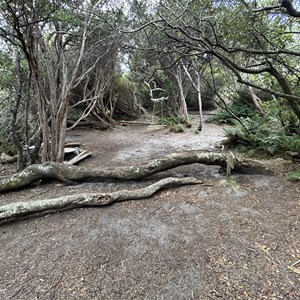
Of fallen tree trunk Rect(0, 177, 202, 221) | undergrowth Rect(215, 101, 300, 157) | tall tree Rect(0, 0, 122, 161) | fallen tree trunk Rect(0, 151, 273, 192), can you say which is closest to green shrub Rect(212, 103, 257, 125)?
undergrowth Rect(215, 101, 300, 157)

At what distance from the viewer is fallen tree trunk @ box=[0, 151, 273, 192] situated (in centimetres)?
348

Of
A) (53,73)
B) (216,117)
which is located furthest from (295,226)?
(216,117)

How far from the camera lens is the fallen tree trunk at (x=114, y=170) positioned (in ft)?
11.4

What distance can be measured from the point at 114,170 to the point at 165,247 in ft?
6.33

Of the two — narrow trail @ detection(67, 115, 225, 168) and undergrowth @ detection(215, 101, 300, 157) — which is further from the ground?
undergrowth @ detection(215, 101, 300, 157)

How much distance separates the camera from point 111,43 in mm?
5723

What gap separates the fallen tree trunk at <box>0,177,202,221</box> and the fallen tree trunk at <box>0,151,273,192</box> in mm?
508

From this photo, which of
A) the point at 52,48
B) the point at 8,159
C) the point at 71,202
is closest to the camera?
the point at 71,202

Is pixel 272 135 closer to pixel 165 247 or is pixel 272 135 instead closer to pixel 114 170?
pixel 114 170

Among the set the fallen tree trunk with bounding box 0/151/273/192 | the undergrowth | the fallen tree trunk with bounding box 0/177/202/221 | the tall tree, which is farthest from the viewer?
the undergrowth

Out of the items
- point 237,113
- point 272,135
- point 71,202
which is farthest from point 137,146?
point 237,113

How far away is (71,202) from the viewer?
2.76 meters

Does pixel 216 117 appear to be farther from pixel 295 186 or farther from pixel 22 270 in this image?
pixel 22 270

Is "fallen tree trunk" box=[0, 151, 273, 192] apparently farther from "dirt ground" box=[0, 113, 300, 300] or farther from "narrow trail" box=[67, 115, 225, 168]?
"narrow trail" box=[67, 115, 225, 168]
